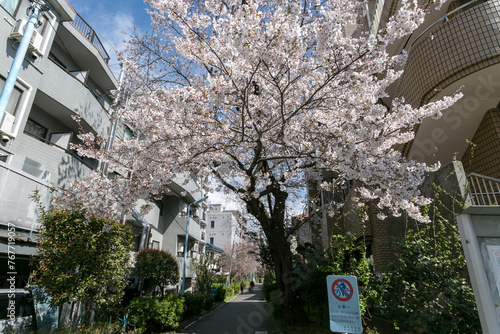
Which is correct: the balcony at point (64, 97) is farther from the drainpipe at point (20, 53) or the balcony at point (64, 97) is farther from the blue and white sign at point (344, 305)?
the blue and white sign at point (344, 305)

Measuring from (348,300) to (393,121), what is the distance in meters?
4.67

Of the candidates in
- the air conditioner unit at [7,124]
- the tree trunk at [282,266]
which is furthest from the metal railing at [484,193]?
the air conditioner unit at [7,124]

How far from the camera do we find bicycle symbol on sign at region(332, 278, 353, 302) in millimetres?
4484

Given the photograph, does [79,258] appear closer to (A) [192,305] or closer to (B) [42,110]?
(B) [42,110]

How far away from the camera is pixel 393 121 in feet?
23.1

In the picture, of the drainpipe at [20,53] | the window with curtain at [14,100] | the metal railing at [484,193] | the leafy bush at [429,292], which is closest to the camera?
the leafy bush at [429,292]

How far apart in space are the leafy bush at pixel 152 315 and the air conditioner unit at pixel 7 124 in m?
6.80

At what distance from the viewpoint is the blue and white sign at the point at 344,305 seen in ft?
14.1

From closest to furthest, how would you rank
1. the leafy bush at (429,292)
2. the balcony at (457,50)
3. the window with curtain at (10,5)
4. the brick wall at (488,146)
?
the leafy bush at (429,292)
the balcony at (457,50)
the brick wall at (488,146)
the window with curtain at (10,5)

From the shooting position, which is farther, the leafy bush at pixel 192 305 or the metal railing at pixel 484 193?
the leafy bush at pixel 192 305

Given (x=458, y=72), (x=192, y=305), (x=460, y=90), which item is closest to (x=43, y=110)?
(x=192, y=305)

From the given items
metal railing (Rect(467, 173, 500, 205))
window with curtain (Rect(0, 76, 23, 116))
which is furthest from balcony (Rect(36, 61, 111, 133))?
metal railing (Rect(467, 173, 500, 205))

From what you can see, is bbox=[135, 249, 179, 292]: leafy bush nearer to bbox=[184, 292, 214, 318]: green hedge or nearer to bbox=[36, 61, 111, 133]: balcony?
bbox=[184, 292, 214, 318]: green hedge

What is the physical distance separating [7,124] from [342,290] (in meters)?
9.81
